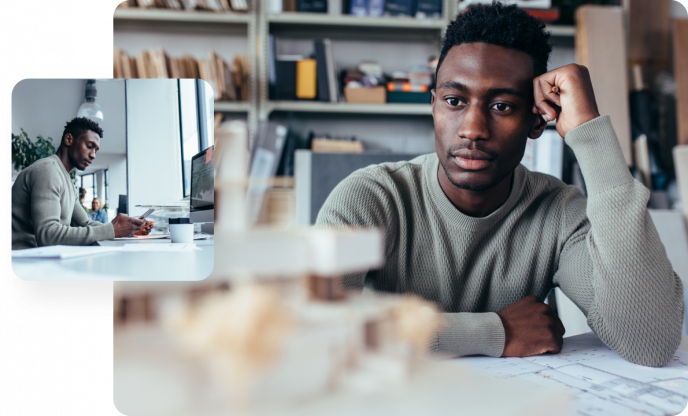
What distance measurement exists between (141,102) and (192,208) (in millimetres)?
82

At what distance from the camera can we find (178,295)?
9.7 inches

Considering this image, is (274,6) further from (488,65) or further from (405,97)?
(488,65)

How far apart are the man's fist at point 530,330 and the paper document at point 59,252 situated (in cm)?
41

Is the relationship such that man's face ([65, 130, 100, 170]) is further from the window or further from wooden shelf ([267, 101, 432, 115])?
wooden shelf ([267, 101, 432, 115])

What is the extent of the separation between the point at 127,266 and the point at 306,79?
1.39 metres

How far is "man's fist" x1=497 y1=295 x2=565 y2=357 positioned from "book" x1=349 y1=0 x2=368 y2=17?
1491mm

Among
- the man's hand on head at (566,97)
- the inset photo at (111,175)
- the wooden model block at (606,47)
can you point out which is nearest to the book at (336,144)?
the wooden model block at (606,47)

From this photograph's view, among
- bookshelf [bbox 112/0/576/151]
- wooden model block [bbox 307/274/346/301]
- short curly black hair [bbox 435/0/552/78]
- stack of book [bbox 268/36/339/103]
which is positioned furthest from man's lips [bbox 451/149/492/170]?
stack of book [bbox 268/36/339/103]

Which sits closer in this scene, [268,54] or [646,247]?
[646,247]

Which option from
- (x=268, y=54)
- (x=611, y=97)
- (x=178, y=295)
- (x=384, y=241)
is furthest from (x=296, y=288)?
(x=611, y=97)

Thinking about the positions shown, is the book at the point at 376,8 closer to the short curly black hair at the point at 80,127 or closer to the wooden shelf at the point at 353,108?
the wooden shelf at the point at 353,108

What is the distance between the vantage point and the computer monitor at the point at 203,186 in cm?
28

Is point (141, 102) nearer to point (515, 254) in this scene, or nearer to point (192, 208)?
point (192, 208)

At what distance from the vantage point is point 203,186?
283mm
